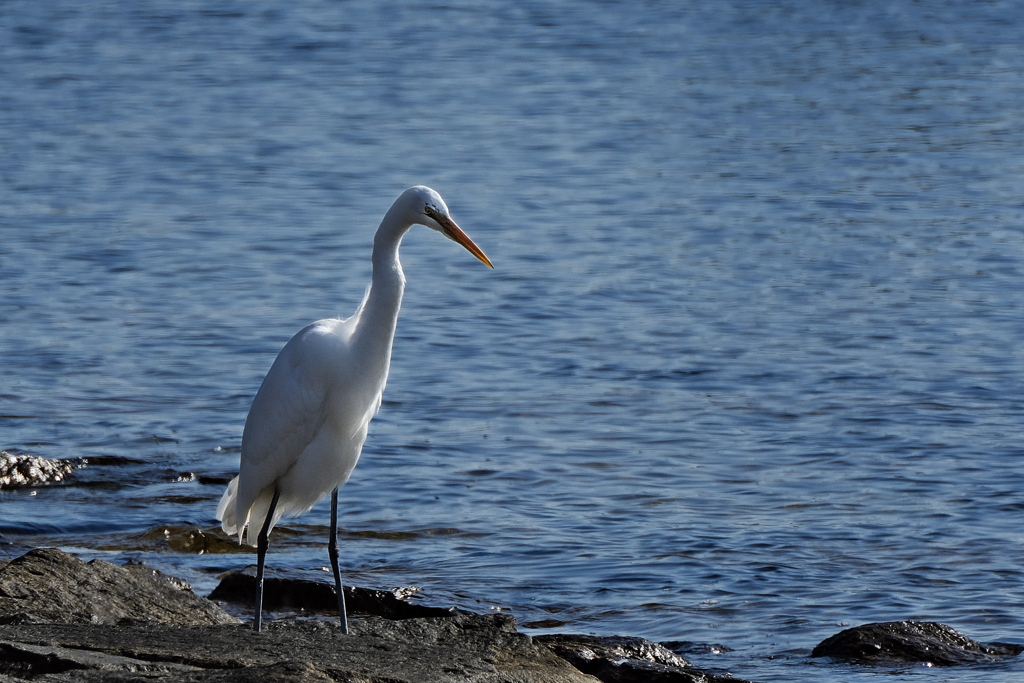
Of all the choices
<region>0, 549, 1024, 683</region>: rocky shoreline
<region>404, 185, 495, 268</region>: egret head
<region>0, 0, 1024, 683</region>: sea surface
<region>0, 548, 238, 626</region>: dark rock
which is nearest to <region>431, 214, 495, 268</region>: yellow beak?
<region>404, 185, 495, 268</region>: egret head

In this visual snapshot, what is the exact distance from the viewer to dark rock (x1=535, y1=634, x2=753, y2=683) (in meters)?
4.87

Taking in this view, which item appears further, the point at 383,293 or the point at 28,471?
the point at 28,471

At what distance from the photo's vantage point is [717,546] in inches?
269

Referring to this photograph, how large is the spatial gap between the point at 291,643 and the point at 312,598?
190 cm

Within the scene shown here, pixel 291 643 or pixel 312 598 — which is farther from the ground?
pixel 291 643

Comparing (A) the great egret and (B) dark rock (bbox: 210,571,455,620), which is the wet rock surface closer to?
(B) dark rock (bbox: 210,571,455,620)

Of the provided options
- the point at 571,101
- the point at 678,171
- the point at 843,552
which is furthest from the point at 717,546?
the point at 571,101

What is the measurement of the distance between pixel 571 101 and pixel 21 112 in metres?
6.64

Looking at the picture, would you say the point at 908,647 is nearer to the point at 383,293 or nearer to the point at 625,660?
the point at 625,660

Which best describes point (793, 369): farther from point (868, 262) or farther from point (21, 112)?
point (21, 112)

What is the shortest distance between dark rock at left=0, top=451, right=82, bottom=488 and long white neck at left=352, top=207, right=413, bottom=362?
322 centimetres

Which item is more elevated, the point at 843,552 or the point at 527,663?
the point at 527,663

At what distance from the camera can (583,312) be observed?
10797mm

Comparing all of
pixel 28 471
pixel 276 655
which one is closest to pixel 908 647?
pixel 276 655
